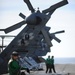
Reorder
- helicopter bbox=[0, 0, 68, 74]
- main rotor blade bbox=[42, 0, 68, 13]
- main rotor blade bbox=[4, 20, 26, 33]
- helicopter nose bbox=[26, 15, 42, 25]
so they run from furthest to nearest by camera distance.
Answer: main rotor blade bbox=[4, 20, 26, 33], main rotor blade bbox=[42, 0, 68, 13], helicopter bbox=[0, 0, 68, 74], helicopter nose bbox=[26, 15, 42, 25]

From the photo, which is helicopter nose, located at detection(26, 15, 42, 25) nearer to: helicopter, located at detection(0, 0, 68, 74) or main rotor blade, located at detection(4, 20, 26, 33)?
helicopter, located at detection(0, 0, 68, 74)

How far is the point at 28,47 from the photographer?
1200 inches

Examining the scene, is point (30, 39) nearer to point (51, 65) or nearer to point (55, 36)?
point (51, 65)

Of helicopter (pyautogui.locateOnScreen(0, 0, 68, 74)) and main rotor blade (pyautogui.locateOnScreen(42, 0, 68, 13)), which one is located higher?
main rotor blade (pyautogui.locateOnScreen(42, 0, 68, 13))

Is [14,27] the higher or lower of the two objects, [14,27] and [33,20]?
the lower

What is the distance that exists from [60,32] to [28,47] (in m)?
21.0

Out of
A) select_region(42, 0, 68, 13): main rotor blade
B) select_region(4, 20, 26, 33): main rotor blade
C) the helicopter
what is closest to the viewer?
the helicopter

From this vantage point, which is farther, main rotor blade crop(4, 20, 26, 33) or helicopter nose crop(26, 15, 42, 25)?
main rotor blade crop(4, 20, 26, 33)

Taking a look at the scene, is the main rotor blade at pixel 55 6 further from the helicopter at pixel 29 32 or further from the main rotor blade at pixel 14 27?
the main rotor blade at pixel 14 27

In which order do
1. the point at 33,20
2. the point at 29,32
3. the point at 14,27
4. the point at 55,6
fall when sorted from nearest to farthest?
1. the point at 33,20
2. the point at 55,6
3. the point at 14,27
4. the point at 29,32

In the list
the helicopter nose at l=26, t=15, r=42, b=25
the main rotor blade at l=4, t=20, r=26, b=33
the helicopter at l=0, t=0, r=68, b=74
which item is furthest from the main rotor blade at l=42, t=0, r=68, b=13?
the helicopter nose at l=26, t=15, r=42, b=25

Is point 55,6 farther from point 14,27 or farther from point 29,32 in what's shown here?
point 14,27

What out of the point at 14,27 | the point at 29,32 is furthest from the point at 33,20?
the point at 14,27

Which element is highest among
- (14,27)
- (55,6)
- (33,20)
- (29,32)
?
(55,6)
